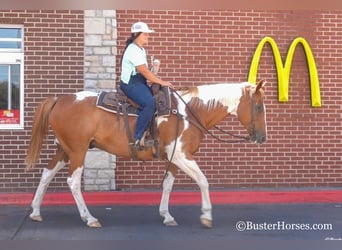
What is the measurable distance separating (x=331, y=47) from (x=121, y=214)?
4.98m

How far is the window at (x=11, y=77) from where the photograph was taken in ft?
32.0

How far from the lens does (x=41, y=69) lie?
382 inches

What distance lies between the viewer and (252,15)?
10.2m

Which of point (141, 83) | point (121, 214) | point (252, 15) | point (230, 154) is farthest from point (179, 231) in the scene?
point (252, 15)

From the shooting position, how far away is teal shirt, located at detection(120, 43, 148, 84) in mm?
7328

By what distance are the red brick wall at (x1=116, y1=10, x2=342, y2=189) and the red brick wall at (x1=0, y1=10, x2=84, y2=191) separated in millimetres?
864

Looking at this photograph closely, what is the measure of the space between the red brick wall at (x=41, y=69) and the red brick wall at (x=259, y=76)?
2.83 ft

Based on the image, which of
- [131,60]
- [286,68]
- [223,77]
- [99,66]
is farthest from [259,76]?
[131,60]

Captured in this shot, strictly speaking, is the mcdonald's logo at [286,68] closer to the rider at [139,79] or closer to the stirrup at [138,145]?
the rider at [139,79]

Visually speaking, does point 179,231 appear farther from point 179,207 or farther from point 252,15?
point 252,15

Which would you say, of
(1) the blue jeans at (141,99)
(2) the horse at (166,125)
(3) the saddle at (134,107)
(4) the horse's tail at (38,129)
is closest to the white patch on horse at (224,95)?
(2) the horse at (166,125)

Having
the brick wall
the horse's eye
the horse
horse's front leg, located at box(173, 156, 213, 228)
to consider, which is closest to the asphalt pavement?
the horse

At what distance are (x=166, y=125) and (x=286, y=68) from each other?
A: 3.50 meters

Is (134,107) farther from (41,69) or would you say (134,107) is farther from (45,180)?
(41,69)
